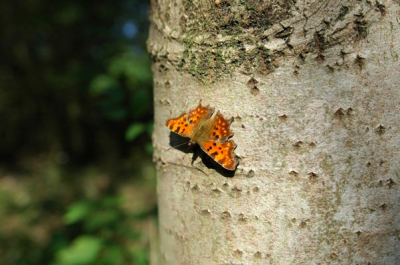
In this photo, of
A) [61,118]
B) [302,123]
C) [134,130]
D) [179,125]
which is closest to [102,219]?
[134,130]

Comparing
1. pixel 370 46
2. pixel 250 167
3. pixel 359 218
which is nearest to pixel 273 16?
pixel 370 46

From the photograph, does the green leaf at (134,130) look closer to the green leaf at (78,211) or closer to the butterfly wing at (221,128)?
the green leaf at (78,211)

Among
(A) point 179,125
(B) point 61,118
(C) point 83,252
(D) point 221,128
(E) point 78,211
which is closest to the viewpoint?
(D) point 221,128

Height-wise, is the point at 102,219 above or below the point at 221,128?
below

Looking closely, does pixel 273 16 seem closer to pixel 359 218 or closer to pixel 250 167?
pixel 250 167

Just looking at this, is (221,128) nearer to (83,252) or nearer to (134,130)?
(134,130)

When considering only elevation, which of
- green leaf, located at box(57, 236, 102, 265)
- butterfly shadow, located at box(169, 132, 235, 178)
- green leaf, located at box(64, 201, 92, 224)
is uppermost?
butterfly shadow, located at box(169, 132, 235, 178)

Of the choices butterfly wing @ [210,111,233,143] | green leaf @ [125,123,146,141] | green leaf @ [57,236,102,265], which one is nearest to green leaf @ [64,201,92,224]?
green leaf @ [57,236,102,265]

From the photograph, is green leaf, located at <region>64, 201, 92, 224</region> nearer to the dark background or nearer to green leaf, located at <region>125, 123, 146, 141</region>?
green leaf, located at <region>125, 123, 146, 141</region>

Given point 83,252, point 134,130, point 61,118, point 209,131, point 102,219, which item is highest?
point 209,131
